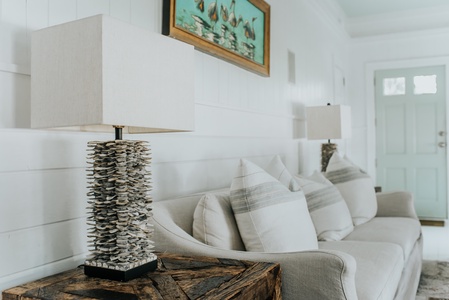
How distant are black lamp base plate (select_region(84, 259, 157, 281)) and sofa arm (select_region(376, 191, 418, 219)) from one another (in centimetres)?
250

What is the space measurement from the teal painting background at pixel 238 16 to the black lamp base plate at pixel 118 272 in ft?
4.17

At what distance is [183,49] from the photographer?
1.31m

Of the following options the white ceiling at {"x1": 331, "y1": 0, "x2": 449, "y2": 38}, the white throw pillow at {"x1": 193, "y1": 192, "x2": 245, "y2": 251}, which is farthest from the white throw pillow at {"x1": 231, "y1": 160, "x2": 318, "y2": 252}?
→ the white ceiling at {"x1": 331, "y1": 0, "x2": 449, "y2": 38}

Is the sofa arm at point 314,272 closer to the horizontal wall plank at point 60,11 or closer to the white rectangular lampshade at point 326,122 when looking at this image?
the horizontal wall plank at point 60,11

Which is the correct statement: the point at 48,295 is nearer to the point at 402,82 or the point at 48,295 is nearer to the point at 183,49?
the point at 183,49

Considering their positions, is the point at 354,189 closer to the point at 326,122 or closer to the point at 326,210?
the point at 326,210

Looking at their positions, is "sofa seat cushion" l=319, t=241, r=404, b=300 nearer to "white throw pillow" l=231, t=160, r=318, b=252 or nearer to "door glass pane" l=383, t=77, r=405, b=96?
"white throw pillow" l=231, t=160, r=318, b=252

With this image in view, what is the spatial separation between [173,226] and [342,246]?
1.02 meters

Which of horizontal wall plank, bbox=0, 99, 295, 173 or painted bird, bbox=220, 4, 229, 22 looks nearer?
horizontal wall plank, bbox=0, 99, 295, 173

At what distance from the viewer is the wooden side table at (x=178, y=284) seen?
3.66 feet

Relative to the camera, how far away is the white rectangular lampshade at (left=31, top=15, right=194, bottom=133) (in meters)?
1.07

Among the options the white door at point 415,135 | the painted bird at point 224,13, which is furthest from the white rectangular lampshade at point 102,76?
the white door at point 415,135

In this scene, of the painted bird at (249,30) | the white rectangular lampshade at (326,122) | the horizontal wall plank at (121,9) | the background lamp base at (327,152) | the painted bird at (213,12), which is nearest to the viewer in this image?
the horizontal wall plank at (121,9)

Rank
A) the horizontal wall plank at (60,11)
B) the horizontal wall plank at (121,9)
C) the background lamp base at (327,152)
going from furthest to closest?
the background lamp base at (327,152) → the horizontal wall plank at (121,9) → the horizontal wall plank at (60,11)
